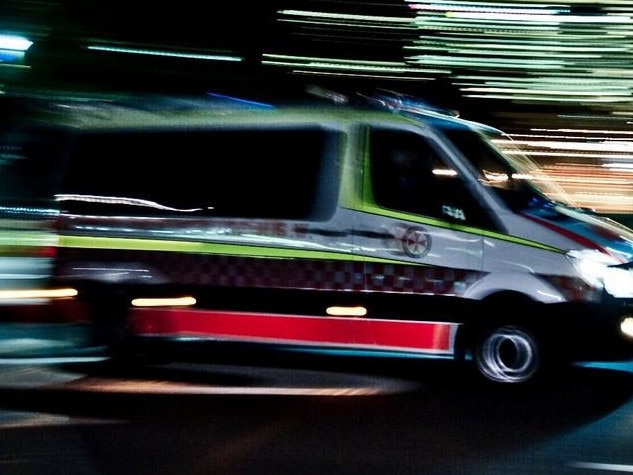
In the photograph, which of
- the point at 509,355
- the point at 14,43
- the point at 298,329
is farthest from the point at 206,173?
the point at 14,43

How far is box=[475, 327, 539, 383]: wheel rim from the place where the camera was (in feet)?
23.7

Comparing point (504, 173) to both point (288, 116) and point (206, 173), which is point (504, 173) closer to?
point (288, 116)

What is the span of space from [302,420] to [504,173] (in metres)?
2.33

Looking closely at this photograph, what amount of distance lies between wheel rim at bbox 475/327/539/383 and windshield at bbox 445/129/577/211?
0.92 meters

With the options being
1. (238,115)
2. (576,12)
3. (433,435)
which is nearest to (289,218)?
(238,115)

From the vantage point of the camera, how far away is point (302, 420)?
20.8 ft

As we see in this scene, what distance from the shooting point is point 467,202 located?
709 cm

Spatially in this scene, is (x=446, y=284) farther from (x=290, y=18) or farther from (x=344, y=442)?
(x=290, y=18)

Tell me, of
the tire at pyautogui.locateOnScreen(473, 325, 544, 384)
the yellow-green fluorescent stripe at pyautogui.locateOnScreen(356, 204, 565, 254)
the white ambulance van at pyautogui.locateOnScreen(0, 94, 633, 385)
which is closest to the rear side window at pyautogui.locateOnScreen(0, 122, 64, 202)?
the white ambulance van at pyautogui.locateOnScreen(0, 94, 633, 385)

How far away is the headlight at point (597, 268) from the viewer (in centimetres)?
687

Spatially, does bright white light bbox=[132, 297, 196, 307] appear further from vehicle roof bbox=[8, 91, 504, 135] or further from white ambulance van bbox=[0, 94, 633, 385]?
vehicle roof bbox=[8, 91, 504, 135]

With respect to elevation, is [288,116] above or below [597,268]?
above

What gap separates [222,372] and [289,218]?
4.77ft

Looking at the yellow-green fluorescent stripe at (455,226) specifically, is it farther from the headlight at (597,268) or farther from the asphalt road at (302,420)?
the asphalt road at (302,420)
